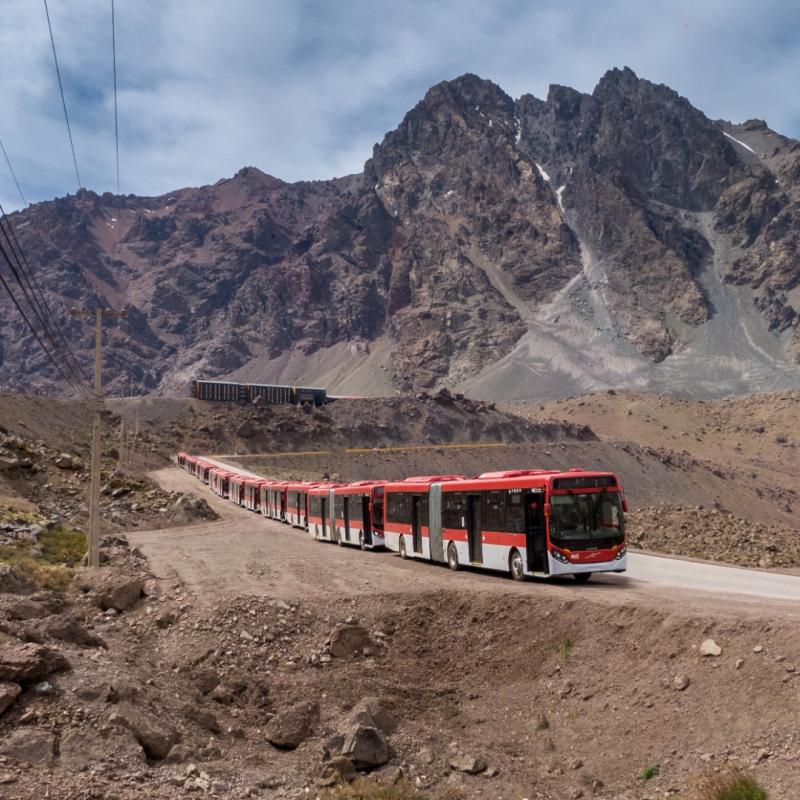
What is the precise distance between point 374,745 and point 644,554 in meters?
22.9

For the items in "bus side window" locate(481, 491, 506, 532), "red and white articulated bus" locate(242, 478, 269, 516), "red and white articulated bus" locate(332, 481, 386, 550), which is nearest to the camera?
"bus side window" locate(481, 491, 506, 532)

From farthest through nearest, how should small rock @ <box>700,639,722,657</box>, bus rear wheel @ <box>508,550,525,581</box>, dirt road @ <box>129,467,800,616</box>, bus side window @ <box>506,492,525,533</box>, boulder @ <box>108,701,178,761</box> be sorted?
bus side window @ <box>506,492,525,533</box> < bus rear wheel @ <box>508,550,525,581</box> < dirt road @ <box>129,467,800,616</box> < small rock @ <box>700,639,722,657</box> < boulder @ <box>108,701,178,761</box>

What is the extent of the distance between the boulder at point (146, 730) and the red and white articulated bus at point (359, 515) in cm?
2092

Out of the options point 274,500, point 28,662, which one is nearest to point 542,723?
point 28,662

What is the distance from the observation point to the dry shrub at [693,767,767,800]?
884cm

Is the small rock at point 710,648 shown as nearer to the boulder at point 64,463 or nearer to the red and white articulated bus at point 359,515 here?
the red and white articulated bus at point 359,515

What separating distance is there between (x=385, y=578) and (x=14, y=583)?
9368 mm

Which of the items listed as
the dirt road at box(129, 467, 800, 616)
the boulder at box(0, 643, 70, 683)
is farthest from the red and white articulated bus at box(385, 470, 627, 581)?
the boulder at box(0, 643, 70, 683)

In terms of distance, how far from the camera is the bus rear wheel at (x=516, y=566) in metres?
21.5

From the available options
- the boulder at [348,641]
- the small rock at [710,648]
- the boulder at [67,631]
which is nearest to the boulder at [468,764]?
the small rock at [710,648]

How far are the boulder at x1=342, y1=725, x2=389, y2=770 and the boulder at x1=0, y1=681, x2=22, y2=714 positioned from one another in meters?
4.50

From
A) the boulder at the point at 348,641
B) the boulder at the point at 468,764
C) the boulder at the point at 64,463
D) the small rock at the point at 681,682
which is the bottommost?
the boulder at the point at 468,764

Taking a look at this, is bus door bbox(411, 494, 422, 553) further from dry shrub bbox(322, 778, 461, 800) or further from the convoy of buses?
dry shrub bbox(322, 778, 461, 800)

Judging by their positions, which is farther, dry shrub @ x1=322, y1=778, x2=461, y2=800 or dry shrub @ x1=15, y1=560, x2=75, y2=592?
dry shrub @ x1=15, y1=560, x2=75, y2=592
